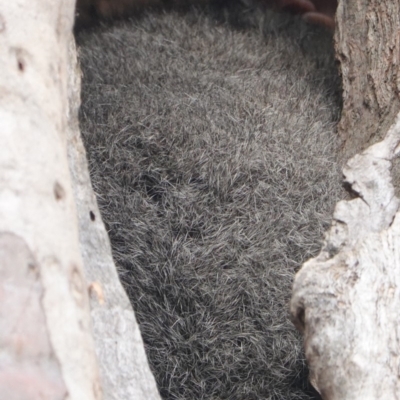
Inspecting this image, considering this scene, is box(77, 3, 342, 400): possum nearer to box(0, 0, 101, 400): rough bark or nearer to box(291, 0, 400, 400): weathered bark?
box(291, 0, 400, 400): weathered bark

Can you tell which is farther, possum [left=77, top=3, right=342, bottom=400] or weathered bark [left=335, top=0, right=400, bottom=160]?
weathered bark [left=335, top=0, right=400, bottom=160]

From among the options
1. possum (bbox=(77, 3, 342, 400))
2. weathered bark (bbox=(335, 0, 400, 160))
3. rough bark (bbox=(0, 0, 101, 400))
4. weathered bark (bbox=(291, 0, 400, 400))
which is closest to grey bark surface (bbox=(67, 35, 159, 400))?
rough bark (bbox=(0, 0, 101, 400))

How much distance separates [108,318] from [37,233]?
0.70 ft

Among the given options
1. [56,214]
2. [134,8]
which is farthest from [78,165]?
[134,8]

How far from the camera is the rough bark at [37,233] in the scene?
717mm

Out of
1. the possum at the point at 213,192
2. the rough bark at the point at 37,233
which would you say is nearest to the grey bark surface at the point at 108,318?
the rough bark at the point at 37,233

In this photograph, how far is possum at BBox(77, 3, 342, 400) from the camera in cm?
135

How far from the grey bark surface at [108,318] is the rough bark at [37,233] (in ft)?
0.36

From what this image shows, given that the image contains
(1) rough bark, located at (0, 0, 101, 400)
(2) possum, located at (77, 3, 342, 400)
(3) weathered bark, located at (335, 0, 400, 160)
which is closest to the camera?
(1) rough bark, located at (0, 0, 101, 400)

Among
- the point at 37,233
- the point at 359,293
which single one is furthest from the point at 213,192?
the point at 37,233

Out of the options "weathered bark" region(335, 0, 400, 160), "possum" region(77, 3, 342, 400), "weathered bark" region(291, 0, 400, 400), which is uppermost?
"weathered bark" region(335, 0, 400, 160)

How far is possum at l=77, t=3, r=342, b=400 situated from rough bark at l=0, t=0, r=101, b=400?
0.55m

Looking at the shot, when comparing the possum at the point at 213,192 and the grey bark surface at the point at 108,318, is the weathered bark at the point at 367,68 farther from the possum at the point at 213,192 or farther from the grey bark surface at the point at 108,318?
the grey bark surface at the point at 108,318

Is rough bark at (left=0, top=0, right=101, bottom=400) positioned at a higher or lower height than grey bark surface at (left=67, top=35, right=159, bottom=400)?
higher
